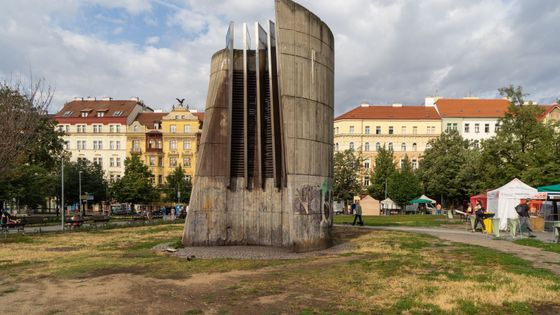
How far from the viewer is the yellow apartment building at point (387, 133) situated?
82.6 meters

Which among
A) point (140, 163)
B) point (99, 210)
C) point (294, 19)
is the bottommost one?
point (99, 210)

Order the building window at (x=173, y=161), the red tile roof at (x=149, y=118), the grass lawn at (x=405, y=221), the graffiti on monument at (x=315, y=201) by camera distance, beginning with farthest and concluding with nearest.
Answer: the red tile roof at (x=149, y=118) → the building window at (x=173, y=161) → the grass lawn at (x=405, y=221) → the graffiti on monument at (x=315, y=201)

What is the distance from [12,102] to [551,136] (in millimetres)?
42250

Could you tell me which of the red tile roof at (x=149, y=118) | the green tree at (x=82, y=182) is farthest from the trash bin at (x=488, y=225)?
the red tile roof at (x=149, y=118)

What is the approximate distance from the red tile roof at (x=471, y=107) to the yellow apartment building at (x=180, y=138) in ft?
145

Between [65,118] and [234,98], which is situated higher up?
[65,118]

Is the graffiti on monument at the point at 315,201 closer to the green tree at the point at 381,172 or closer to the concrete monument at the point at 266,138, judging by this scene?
the concrete monument at the point at 266,138

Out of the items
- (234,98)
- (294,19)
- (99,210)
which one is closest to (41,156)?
(99,210)

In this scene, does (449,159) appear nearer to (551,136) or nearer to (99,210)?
(551,136)

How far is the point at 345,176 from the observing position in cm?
6969

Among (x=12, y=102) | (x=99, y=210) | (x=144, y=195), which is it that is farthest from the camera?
(x=99, y=210)

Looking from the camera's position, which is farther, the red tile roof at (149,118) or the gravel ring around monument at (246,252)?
the red tile roof at (149,118)

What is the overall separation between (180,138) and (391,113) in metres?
38.1

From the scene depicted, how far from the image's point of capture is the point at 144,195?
205 feet
